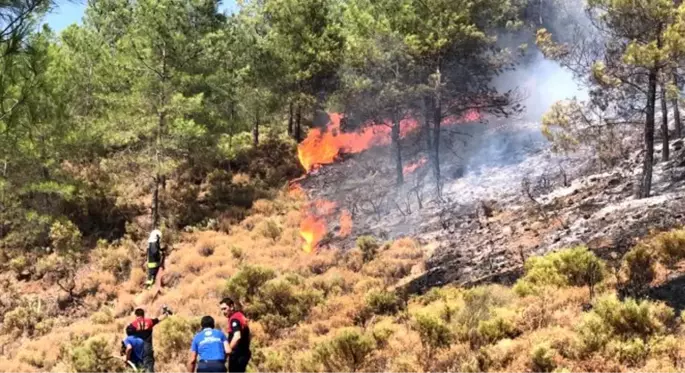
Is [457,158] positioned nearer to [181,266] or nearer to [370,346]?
[181,266]

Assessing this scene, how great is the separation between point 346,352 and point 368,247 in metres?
9.21

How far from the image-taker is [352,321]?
12.9 metres

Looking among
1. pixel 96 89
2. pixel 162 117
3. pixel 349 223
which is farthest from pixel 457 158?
pixel 96 89

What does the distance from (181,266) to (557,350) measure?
14956 mm

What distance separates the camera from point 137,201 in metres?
27.5

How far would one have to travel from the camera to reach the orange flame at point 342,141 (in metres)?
31.8

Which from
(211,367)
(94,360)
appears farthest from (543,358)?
(94,360)

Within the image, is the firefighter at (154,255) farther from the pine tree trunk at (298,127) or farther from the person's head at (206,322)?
the pine tree trunk at (298,127)

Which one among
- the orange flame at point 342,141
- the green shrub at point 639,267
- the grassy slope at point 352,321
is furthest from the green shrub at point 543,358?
the orange flame at point 342,141

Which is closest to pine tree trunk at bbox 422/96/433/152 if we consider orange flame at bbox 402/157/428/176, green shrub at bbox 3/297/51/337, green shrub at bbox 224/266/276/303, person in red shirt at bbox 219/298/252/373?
orange flame at bbox 402/157/428/176

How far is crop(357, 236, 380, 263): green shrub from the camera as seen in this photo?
1822 cm

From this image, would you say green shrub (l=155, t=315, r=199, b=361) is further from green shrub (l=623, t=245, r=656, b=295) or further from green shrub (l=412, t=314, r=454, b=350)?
green shrub (l=623, t=245, r=656, b=295)

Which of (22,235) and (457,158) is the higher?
(457,158)

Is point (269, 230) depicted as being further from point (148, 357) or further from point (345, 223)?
point (148, 357)
